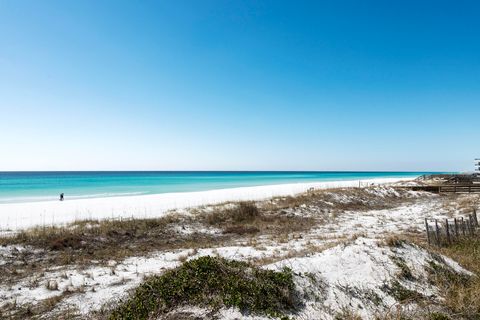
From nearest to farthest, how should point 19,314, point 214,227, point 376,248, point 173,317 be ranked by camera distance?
point 173,317
point 19,314
point 376,248
point 214,227

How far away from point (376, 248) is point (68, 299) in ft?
30.6

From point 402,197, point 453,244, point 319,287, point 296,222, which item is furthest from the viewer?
point 402,197

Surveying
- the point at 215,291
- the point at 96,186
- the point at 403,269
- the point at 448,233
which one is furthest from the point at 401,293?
the point at 96,186

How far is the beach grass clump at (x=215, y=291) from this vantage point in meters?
6.07

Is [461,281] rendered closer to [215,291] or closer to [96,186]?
[215,291]

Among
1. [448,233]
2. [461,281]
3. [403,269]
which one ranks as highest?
[448,233]

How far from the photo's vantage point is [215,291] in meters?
6.48

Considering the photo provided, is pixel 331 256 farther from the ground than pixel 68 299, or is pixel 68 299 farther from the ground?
pixel 331 256

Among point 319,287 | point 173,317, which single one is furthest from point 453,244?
point 173,317

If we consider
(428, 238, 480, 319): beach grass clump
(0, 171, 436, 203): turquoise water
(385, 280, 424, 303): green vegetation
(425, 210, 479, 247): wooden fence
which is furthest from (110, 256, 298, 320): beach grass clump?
(0, 171, 436, 203): turquoise water

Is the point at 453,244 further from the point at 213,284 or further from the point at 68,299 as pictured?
the point at 68,299

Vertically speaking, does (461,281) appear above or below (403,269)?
below

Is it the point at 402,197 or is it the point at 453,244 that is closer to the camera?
the point at 453,244

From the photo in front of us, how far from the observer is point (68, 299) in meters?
7.47
